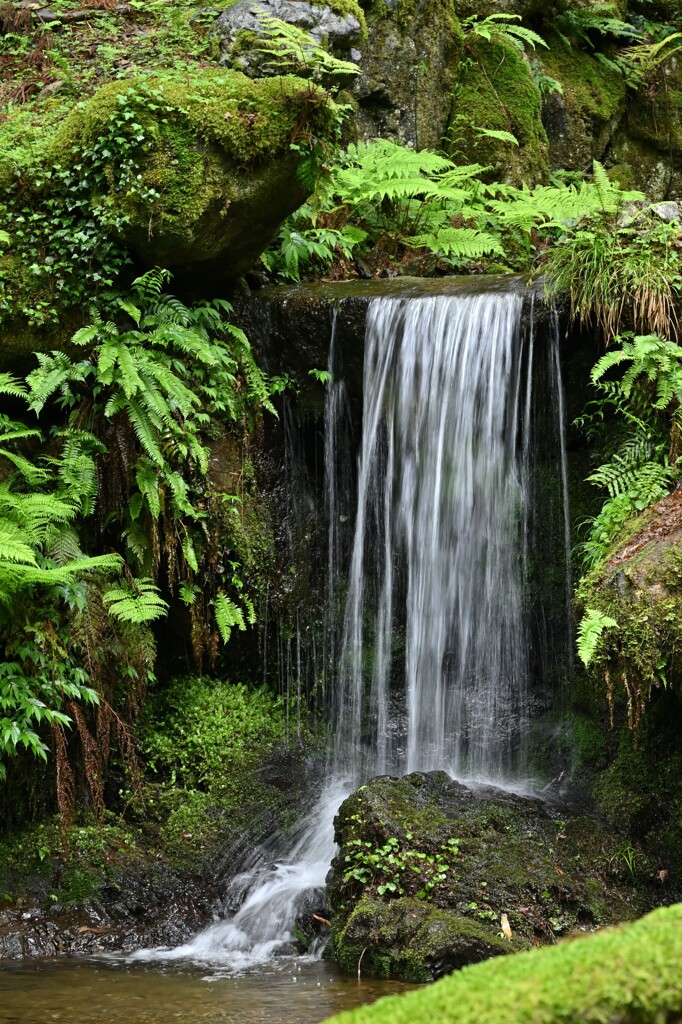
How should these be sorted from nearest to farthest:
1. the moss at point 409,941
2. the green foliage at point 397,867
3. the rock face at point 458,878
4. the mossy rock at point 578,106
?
the moss at point 409,941 → the rock face at point 458,878 → the green foliage at point 397,867 → the mossy rock at point 578,106

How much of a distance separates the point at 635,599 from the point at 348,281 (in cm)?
425

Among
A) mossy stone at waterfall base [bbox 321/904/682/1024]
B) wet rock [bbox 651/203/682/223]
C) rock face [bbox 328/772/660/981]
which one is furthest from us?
wet rock [bbox 651/203/682/223]

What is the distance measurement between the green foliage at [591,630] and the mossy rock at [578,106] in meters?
8.62

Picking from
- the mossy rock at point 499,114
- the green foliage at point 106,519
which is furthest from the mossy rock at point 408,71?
the green foliage at point 106,519

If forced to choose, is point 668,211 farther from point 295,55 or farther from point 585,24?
point 585,24

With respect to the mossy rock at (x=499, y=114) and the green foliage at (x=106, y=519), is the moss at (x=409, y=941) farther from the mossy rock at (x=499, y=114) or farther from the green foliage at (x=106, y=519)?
the mossy rock at (x=499, y=114)

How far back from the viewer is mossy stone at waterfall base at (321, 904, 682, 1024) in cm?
211

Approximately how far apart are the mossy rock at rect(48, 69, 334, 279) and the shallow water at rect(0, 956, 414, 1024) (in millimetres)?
4671

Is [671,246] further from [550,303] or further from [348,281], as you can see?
[348,281]

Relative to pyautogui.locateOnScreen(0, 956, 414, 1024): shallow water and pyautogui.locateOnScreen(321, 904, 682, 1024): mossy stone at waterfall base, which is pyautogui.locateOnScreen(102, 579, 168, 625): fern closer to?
pyautogui.locateOnScreen(0, 956, 414, 1024): shallow water

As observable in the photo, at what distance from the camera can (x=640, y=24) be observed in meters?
13.9

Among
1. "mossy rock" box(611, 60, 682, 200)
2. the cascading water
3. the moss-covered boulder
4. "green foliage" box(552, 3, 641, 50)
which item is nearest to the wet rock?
the cascading water

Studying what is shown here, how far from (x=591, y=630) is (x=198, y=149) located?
428cm

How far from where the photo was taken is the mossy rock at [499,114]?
11.4 metres
